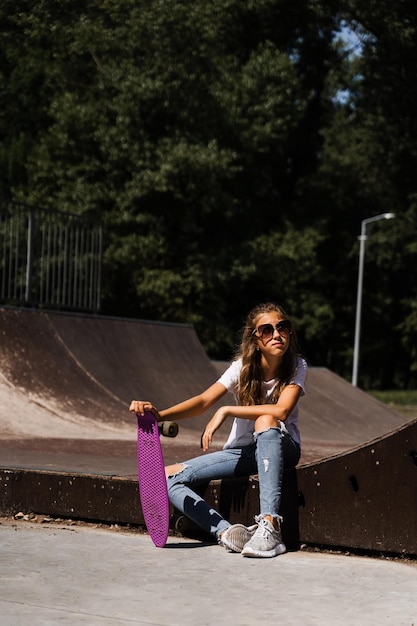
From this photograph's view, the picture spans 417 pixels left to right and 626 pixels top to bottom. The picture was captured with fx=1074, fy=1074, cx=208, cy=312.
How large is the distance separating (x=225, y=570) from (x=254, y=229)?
29841mm

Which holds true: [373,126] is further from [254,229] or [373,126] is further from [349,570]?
[349,570]

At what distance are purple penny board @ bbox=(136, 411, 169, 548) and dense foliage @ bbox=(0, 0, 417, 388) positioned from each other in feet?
30.0

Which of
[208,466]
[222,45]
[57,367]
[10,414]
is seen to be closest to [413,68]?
[222,45]

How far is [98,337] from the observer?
1177 centimetres

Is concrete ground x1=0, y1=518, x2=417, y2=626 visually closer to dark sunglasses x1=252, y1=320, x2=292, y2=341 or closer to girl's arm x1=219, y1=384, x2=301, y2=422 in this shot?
girl's arm x1=219, y1=384, x2=301, y2=422

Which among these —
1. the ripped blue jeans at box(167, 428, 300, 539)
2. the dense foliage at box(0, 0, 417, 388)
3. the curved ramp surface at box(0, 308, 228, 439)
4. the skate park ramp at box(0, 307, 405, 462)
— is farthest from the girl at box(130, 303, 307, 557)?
the dense foliage at box(0, 0, 417, 388)

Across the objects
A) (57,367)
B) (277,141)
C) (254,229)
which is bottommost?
(57,367)

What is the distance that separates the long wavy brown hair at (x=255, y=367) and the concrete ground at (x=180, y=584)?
662mm

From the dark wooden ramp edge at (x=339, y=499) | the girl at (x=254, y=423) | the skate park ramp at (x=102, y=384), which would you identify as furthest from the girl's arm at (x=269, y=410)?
the skate park ramp at (x=102, y=384)

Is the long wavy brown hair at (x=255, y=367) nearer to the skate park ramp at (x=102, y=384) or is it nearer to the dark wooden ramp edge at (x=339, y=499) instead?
the dark wooden ramp edge at (x=339, y=499)

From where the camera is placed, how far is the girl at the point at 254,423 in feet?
14.4

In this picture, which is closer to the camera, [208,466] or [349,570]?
[349,570]

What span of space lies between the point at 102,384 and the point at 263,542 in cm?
663

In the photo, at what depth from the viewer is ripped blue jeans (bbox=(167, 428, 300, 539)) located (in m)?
4.36
